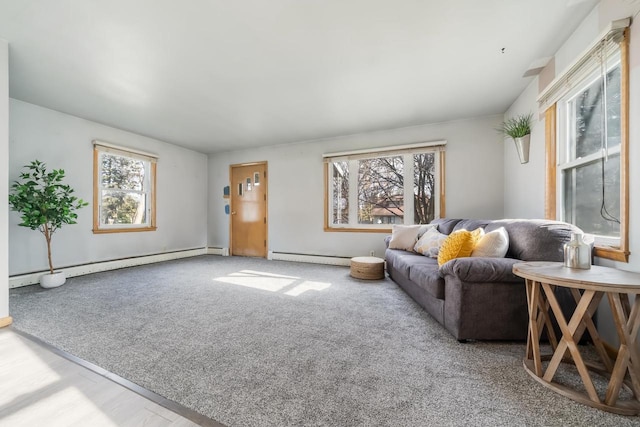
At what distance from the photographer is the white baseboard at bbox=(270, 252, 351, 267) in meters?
4.67

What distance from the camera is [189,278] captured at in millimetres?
3613

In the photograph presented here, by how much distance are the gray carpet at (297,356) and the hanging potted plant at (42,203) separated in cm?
60

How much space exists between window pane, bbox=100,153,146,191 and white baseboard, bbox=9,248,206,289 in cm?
124

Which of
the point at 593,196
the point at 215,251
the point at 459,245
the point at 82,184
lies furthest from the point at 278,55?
the point at 215,251

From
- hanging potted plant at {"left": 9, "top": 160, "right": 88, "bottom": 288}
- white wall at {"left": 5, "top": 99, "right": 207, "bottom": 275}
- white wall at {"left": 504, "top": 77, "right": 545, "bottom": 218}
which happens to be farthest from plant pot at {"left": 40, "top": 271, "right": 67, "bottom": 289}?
white wall at {"left": 504, "top": 77, "right": 545, "bottom": 218}

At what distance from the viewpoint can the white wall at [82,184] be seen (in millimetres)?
3248

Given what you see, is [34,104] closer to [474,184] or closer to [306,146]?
[306,146]

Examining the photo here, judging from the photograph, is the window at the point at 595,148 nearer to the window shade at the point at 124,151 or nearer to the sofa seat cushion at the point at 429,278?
the sofa seat cushion at the point at 429,278

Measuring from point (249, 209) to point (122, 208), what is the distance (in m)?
2.18

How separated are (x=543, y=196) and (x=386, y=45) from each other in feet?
7.15

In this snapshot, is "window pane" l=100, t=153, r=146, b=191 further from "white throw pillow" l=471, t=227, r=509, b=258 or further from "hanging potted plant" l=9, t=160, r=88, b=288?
"white throw pillow" l=471, t=227, r=509, b=258

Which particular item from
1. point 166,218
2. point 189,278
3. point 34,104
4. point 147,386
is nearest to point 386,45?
point 147,386

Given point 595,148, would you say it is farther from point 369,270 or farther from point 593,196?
point 369,270

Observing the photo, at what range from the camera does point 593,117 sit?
205 cm
